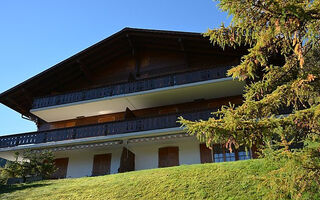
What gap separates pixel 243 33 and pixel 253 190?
5.04 meters

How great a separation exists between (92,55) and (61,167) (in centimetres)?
845

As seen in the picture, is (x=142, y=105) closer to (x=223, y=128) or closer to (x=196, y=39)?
(x=196, y=39)

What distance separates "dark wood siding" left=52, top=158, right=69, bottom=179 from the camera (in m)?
20.1

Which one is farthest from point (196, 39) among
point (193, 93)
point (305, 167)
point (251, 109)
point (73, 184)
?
point (305, 167)

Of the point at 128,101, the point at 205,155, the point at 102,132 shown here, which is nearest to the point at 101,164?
the point at 102,132

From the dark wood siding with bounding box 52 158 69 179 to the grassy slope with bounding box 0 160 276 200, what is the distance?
5434 mm

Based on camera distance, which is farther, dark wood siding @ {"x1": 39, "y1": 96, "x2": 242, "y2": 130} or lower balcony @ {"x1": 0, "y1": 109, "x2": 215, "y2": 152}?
dark wood siding @ {"x1": 39, "y1": 96, "x2": 242, "y2": 130}

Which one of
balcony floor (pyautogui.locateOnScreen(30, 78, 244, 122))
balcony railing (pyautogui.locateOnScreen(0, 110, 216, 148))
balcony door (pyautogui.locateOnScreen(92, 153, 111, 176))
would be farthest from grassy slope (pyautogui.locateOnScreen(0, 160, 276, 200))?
balcony floor (pyautogui.locateOnScreen(30, 78, 244, 122))

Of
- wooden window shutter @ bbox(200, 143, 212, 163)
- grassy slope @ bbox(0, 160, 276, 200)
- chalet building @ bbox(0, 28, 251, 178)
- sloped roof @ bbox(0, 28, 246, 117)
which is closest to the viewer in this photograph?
grassy slope @ bbox(0, 160, 276, 200)

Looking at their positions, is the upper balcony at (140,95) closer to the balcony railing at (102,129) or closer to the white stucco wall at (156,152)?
the balcony railing at (102,129)

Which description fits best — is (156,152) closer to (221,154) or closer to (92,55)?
(221,154)

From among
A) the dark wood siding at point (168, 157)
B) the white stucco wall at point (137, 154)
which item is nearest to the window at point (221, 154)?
the white stucco wall at point (137, 154)

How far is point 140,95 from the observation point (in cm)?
1980

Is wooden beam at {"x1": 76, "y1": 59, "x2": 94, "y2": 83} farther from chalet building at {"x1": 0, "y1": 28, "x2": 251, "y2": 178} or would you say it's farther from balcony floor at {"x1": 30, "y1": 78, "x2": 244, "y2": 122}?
balcony floor at {"x1": 30, "y1": 78, "x2": 244, "y2": 122}
